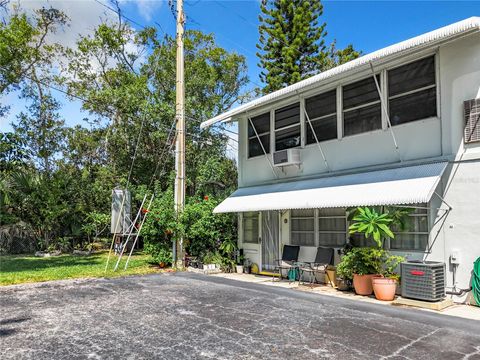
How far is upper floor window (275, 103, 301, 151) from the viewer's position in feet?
42.4

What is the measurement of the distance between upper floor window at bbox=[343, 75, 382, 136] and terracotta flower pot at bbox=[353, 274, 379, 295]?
13.2 feet

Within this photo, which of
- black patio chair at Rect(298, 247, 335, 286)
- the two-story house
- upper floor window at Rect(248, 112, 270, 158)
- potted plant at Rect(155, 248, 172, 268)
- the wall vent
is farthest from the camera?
potted plant at Rect(155, 248, 172, 268)

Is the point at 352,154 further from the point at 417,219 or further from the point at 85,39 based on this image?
the point at 85,39

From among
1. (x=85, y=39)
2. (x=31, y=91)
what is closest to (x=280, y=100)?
(x=85, y=39)

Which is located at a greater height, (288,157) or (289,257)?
(288,157)

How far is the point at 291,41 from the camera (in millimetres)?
23188

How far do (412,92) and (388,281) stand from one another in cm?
474

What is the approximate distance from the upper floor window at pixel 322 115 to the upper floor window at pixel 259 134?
1972 mm

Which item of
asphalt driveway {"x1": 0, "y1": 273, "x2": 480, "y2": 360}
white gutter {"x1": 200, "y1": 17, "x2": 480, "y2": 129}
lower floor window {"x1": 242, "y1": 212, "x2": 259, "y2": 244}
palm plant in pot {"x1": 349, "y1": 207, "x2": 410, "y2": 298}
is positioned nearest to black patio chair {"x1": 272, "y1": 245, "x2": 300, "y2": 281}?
asphalt driveway {"x1": 0, "y1": 273, "x2": 480, "y2": 360}

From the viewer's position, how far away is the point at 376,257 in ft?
31.0

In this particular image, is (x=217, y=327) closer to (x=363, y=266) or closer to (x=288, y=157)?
(x=363, y=266)

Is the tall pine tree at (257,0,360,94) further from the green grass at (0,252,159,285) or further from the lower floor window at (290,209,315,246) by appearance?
the green grass at (0,252,159,285)

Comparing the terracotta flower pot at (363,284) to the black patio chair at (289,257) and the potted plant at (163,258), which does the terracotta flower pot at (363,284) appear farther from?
the potted plant at (163,258)

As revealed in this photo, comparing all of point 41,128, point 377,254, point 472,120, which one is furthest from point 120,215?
point 41,128
